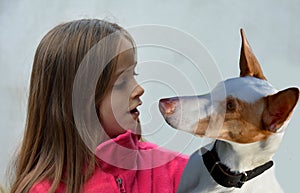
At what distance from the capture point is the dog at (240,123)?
0.72m

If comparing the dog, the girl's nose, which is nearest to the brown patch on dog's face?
the dog

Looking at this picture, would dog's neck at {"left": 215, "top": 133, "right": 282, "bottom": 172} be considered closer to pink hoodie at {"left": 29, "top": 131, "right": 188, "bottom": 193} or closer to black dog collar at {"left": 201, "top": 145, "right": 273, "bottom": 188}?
black dog collar at {"left": 201, "top": 145, "right": 273, "bottom": 188}

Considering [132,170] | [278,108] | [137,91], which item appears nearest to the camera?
[278,108]

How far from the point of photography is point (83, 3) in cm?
168

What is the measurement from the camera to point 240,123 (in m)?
0.74

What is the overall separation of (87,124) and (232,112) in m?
0.36

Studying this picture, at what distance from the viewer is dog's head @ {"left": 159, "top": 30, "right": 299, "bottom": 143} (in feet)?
2.35

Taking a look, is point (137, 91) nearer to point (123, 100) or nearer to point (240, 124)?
point (123, 100)

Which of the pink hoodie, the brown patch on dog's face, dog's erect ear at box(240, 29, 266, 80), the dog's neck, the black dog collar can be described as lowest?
the pink hoodie

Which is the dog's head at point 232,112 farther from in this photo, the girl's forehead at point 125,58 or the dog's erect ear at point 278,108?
the girl's forehead at point 125,58

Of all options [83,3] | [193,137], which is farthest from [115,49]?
[83,3]

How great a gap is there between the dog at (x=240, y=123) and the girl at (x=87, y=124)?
229 mm

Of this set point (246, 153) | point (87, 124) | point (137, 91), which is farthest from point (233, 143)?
point (87, 124)

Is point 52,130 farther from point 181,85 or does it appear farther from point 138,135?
point 181,85
